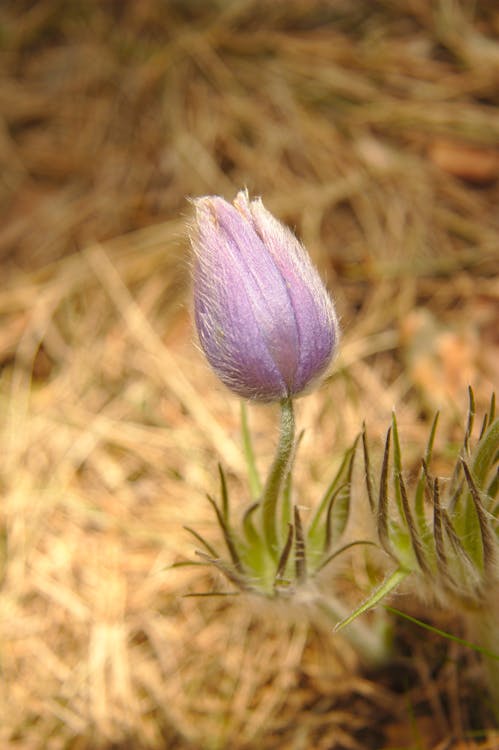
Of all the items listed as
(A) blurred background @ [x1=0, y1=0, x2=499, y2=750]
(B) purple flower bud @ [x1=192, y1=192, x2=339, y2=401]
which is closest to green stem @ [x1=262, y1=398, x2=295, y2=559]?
(B) purple flower bud @ [x1=192, y1=192, x2=339, y2=401]

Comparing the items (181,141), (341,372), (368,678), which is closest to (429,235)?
(341,372)

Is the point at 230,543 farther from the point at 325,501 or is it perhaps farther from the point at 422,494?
the point at 422,494

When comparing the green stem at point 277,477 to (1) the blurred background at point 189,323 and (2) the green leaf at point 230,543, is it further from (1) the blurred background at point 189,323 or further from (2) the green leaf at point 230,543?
(1) the blurred background at point 189,323

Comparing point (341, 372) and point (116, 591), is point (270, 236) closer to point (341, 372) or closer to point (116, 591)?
point (341, 372)

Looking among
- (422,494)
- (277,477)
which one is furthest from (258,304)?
(422,494)

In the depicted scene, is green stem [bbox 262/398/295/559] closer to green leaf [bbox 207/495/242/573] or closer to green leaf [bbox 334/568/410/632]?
green leaf [bbox 207/495/242/573]
